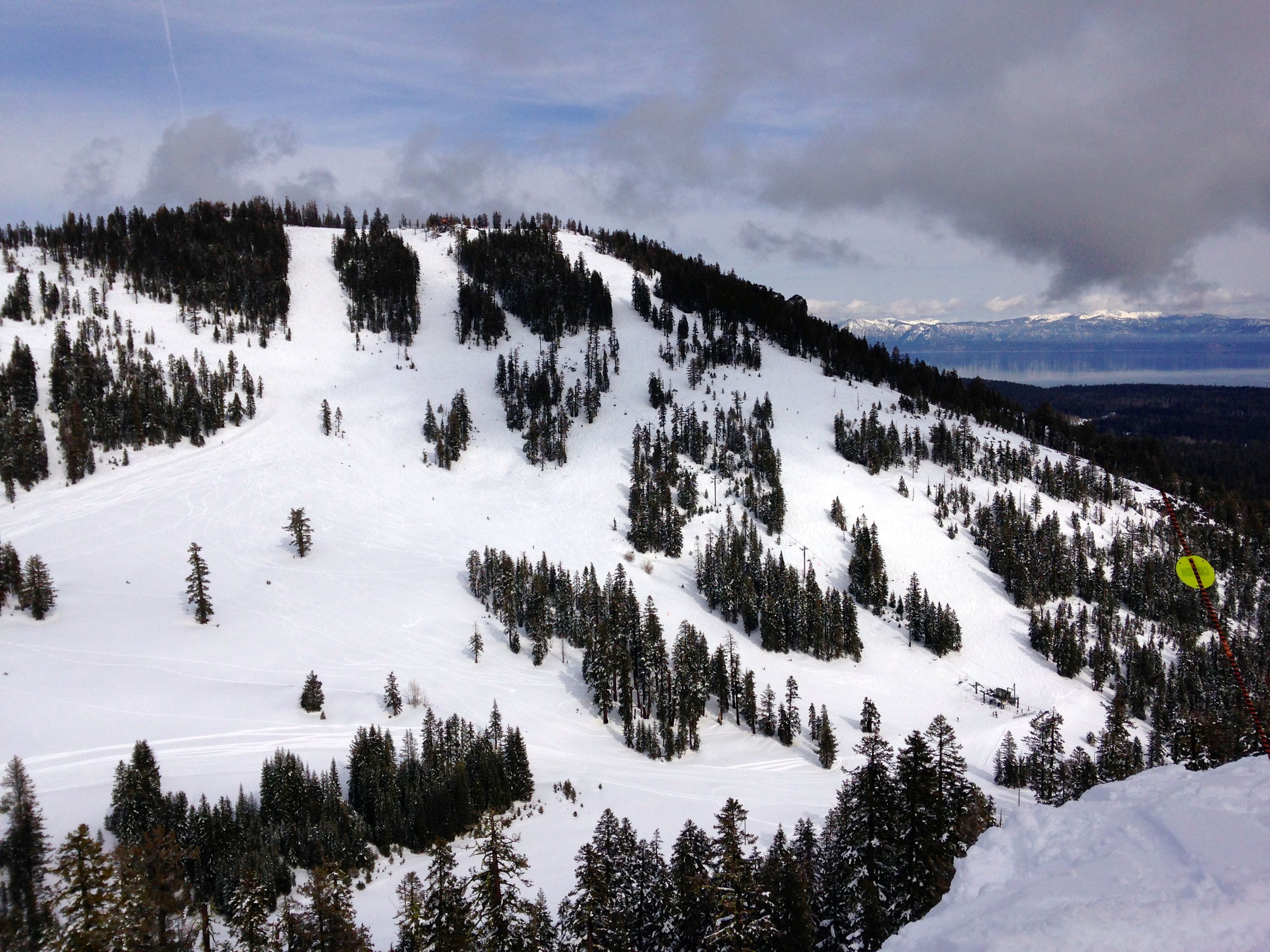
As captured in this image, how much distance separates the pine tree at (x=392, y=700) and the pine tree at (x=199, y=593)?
3309 centimetres

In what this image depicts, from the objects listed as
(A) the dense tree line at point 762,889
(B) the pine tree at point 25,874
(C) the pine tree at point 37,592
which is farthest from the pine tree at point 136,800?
(C) the pine tree at point 37,592

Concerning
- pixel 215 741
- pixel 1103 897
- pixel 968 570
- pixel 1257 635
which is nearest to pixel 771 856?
pixel 1103 897

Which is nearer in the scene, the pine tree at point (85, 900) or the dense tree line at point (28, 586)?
the pine tree at point (85, 900)

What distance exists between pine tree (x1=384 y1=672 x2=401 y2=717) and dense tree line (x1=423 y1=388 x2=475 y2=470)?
8323 cm

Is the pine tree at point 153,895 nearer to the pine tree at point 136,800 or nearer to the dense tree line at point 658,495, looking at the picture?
the pine tree at point 136,800

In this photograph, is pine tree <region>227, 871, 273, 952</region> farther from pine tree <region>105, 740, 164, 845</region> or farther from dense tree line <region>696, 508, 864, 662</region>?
dense tree line <region>696, 508, 864, 662</region>

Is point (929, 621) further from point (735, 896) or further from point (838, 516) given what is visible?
point (735, 896)

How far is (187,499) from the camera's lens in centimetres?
12150

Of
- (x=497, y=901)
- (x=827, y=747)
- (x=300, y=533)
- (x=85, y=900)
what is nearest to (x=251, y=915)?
(x=85, y=900)

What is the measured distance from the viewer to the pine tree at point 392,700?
7762 centimetres

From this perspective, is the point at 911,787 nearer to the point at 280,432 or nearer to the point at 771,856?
the point at 771,856

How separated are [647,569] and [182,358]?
12696cm

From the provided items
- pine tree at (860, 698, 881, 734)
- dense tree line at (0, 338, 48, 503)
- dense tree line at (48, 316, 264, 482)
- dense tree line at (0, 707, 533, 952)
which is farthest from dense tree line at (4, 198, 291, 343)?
pine tree at (860, 698, 881, 734)

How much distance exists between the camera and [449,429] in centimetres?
15912
